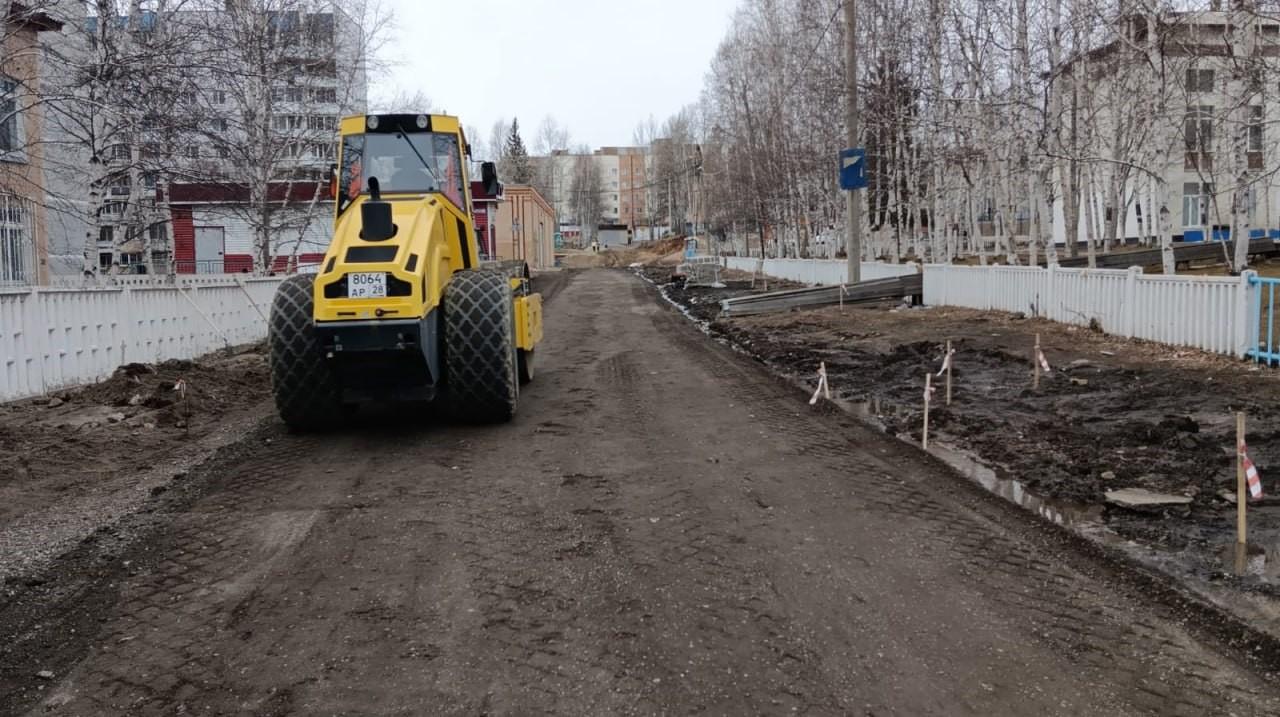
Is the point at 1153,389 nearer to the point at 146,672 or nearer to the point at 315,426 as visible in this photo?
the point at 315,426

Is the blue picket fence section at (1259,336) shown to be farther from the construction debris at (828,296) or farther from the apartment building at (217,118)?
the construction debris at (828,296)

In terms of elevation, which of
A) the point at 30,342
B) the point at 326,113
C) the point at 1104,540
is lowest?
the point at 1104,540

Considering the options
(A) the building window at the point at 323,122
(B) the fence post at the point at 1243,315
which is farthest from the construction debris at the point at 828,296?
(B) the fence post at the point at 1243,315

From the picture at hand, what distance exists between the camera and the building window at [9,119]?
12.4 meters

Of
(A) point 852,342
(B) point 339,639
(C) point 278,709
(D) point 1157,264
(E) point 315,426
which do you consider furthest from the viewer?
(D) point 1157,264

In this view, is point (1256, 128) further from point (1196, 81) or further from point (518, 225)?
point (518, 225)

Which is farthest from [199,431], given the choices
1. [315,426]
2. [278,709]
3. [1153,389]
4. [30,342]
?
[1153,389]

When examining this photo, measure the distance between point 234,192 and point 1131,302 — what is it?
23.0 metres

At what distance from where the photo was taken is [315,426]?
954cm

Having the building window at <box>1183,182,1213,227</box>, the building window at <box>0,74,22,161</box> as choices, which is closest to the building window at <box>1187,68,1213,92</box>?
the building window at <box>0,74,22,161</box>

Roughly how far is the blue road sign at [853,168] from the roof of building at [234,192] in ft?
40.2

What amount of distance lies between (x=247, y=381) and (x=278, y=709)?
34.6 ft

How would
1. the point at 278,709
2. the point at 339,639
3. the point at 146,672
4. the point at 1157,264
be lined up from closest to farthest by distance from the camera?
the point at 278,709, the point at 146,672, the point at 339,639, the point at 1157,264

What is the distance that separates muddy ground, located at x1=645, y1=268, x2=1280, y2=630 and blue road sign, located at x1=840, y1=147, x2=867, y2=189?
5871mm
